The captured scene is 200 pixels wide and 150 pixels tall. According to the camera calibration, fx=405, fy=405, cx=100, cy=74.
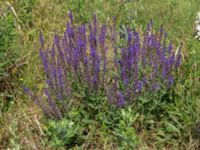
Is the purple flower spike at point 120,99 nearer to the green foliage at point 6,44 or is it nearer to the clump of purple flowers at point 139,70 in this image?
the clump of purple flowers at point 139,70

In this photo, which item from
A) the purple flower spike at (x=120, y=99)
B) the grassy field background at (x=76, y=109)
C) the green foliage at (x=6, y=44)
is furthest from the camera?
the green foliage at (x=6, y=44)

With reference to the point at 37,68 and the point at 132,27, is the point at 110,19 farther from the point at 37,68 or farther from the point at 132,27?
the point at 37,68

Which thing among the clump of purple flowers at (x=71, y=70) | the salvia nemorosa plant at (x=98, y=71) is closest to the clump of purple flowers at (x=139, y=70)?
the salvia nemorosa plant at (x=98, y=71)

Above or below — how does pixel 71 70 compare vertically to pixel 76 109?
above

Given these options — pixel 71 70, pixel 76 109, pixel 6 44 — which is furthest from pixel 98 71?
pixel 6 44

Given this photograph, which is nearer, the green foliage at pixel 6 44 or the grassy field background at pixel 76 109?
the grassy field background at pixel 76 109

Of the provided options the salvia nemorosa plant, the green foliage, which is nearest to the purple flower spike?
the salvia nemorosa plant

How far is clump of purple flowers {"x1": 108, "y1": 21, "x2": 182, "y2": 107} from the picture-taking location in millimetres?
2943

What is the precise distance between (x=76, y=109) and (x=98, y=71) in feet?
1.14

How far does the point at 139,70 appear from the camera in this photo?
3121 mm


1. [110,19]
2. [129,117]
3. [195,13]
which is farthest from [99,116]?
[195,13]

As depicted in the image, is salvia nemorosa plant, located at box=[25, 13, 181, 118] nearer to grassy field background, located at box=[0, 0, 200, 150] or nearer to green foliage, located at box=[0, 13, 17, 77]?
grassy field background, located at box=[0, 0, 200, 150]

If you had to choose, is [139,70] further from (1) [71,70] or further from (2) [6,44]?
(2) [6,44]

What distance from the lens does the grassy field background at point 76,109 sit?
2996mm
